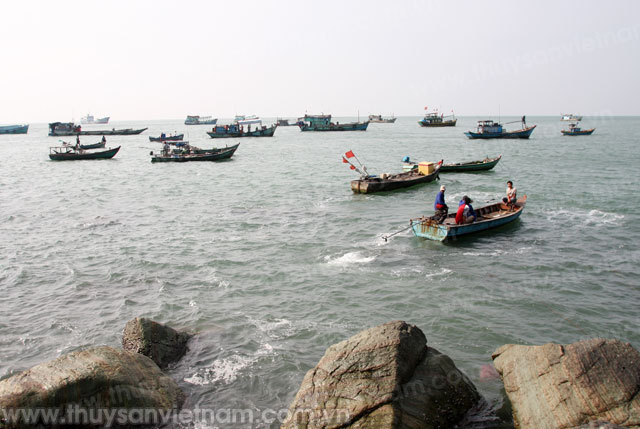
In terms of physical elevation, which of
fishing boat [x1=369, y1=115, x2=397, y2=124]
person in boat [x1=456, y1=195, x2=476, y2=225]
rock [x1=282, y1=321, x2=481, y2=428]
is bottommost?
rock [x1=282, y1=321, x2=481, y2=428]

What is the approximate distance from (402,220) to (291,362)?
13083mm

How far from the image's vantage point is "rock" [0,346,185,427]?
21.8ft

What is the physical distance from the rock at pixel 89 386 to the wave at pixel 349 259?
8518mm

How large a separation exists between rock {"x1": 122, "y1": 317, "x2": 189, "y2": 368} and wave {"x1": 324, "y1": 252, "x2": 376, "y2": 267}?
6938 millimetres

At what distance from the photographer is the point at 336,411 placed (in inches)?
272

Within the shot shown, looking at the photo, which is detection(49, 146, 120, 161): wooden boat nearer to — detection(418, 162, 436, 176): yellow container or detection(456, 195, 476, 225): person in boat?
detection(418, 162, 436, 176): yellow container

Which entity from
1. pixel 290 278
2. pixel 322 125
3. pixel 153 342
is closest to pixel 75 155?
pixel 290 278

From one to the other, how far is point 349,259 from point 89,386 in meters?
10.3

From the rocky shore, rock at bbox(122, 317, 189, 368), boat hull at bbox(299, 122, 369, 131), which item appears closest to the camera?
the rocky shore

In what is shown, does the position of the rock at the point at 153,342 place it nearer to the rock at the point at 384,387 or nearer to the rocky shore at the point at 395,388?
the rocky shore at the point at 395,388

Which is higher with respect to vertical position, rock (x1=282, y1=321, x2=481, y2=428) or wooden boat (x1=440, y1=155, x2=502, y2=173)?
wooden boat (x1=440, y1=155, x2=502, y2=173)

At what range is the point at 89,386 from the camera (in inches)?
274

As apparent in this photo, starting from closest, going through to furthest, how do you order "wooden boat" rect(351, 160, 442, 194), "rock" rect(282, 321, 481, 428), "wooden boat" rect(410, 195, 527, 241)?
"rock" rect(282, 321, 481, 428) < "wooden boat" rect(410, 195, 527, 241) < "wooden boat" rect(351, 160, 442, 194)

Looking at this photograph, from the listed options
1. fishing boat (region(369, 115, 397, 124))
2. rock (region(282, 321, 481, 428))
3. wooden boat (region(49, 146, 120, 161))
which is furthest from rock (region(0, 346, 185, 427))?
fishing boat (region(369, 115, 397, 124))
